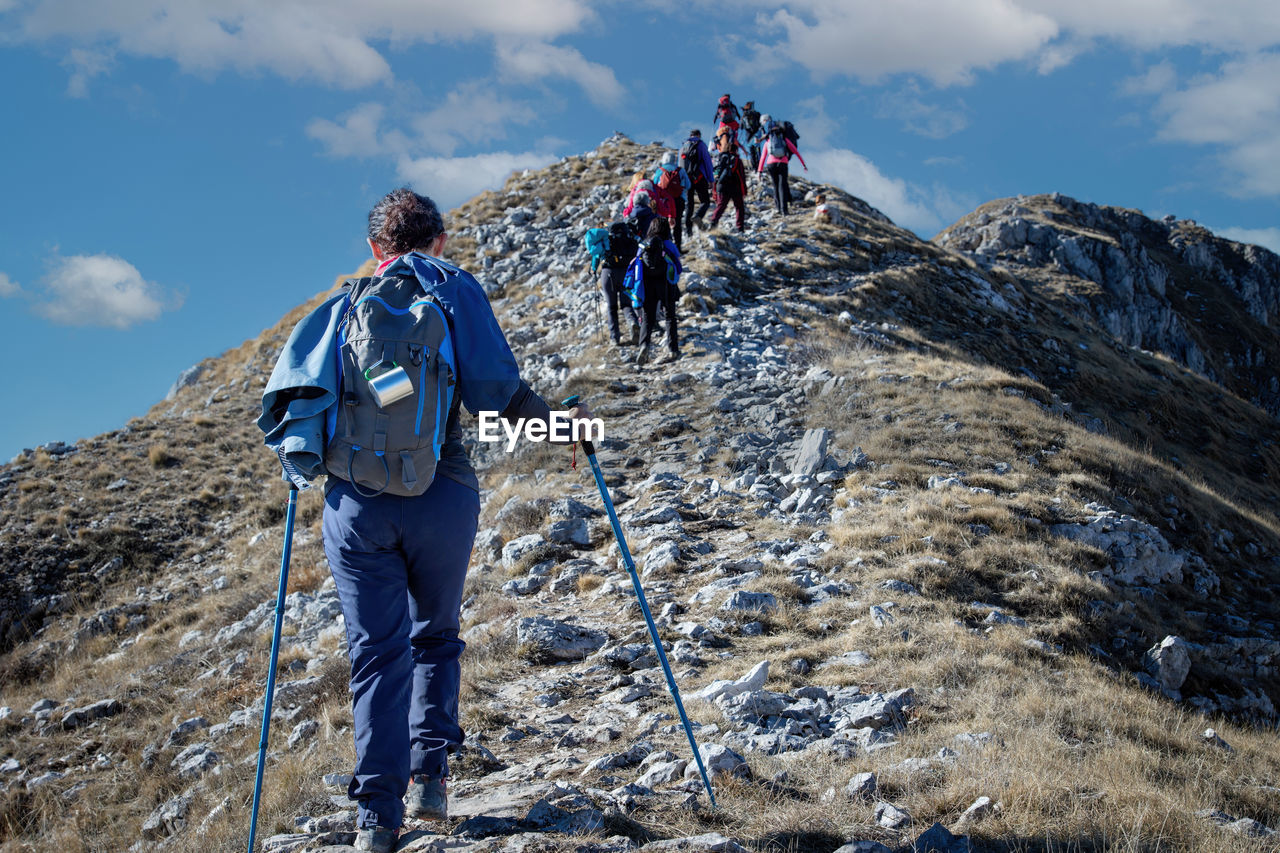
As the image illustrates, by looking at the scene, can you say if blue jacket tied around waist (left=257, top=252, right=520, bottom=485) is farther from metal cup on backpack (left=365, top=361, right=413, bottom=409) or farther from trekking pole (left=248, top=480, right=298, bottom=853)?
trekking pole (left=248, top=480, right=298, bottom=853)

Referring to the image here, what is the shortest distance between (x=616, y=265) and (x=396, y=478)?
11.9 metres

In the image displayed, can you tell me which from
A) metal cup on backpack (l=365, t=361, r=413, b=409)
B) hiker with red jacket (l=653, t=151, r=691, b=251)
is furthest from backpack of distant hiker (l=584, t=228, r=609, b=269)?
metal cup on backpack (l=365, t=361, r=413, b=409)

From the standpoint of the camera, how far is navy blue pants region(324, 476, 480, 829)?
2.87 metres

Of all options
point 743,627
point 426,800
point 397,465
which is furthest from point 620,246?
point 426,800

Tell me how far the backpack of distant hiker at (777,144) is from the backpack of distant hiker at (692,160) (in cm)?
274

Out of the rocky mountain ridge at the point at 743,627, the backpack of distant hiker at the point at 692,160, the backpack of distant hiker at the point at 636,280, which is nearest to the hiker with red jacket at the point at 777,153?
the backpack of distant hiker at the point at 692,160

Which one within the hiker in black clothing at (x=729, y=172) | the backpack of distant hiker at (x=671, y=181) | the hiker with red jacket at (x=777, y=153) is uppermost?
the hiker with red jacket at (x=777, y=153)

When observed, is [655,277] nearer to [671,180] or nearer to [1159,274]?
[671,180]

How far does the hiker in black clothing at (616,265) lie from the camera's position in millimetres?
14305

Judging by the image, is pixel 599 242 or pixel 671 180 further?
pixel 671 180

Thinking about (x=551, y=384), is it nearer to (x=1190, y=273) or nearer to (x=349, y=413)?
(x=349, y=413)

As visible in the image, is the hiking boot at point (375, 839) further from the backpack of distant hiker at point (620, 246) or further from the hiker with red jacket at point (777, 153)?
the hiker with red jacket at point (777, 153)

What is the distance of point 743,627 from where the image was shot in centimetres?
569

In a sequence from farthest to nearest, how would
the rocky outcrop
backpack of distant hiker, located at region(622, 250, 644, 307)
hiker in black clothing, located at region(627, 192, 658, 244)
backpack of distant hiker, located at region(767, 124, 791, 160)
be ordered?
the rocky outcrop < backpack of distant hiker, located at region(767, 124, 791, 160) < hiker in black clothing, located at region(627, 192, 658, 244) < backpack of distant hiker, located at region(622, 250, 644, 307)
